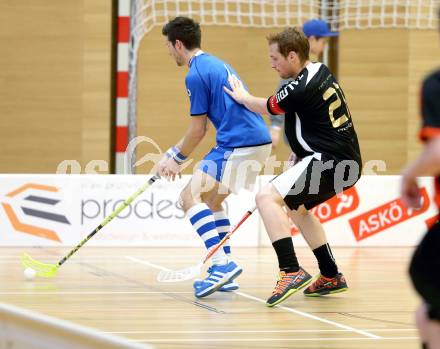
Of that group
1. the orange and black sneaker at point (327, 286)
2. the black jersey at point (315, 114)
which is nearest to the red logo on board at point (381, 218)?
the orange and black sneaker at point (327, 286)

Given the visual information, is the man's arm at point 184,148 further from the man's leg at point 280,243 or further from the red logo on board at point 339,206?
the red logo on board at point 339,206

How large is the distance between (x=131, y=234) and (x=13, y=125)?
2.75 m

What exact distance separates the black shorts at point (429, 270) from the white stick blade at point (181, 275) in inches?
112

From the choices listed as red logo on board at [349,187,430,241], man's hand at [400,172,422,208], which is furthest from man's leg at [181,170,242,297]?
red logo on board at [349,187,430,241]

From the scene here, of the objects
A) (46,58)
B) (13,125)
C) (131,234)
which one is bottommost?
(131,234)

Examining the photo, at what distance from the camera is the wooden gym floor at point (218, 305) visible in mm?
3846

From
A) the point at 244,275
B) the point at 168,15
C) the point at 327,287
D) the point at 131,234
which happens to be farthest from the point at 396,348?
the point at 168,15

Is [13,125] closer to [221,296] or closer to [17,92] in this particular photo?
[17,92]

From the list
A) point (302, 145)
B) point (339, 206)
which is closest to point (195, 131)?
point (302, 145)

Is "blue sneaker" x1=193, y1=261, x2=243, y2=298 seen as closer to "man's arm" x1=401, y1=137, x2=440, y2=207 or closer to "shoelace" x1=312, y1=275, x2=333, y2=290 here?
"shoelace" x1=312, y1=275, x2=333, y2=290

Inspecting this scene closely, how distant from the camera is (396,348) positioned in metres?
3.62

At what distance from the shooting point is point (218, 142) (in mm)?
5191

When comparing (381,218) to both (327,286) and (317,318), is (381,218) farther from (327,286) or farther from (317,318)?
(317,318)

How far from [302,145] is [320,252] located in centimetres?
64
